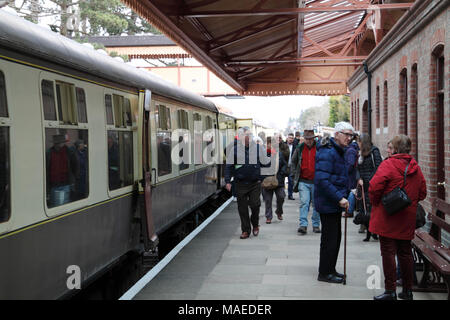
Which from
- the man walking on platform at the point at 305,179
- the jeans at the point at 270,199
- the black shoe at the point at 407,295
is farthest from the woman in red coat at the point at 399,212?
the jeans at the point at 270,199

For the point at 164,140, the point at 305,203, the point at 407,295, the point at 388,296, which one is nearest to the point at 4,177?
the point at 388,296

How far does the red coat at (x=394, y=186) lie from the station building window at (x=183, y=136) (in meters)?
5.08

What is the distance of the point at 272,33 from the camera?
16.3 meters

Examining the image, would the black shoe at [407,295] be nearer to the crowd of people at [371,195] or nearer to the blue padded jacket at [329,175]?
the crowd of people at [371,195]

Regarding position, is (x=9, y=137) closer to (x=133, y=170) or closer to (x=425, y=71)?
(x=133, y=170)

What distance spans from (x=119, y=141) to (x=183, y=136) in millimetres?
3951

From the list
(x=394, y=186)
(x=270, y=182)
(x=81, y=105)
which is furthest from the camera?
(x=270, y=182)

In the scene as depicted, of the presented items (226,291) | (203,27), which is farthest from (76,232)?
(203,27)

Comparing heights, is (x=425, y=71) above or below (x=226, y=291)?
above

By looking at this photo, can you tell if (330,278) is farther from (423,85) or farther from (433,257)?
(423,85)

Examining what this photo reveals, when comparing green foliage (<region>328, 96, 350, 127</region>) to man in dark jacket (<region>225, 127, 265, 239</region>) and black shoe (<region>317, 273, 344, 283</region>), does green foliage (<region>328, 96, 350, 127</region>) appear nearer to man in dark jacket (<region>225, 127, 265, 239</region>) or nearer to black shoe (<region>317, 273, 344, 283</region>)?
man in dark jacket (<region>225, 127, 265, 239</region>)

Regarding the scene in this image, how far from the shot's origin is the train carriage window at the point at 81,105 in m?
5.51
